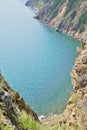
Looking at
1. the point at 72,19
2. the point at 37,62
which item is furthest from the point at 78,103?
the point at 72,19

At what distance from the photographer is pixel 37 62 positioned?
Answer: 10588 centimetres

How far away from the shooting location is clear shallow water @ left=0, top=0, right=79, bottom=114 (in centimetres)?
7419

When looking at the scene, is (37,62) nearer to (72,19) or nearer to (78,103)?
(78,103)

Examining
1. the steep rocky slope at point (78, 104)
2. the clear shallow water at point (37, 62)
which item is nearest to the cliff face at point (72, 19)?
the clear shallow water at point (37, 62)

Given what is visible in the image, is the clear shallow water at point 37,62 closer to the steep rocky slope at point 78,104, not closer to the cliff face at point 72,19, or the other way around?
the cliff face at point 72,19

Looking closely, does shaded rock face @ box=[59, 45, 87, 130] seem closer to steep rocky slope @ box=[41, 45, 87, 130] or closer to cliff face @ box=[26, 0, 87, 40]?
steep rocky slope @ box=[41, 45, 87, 130]

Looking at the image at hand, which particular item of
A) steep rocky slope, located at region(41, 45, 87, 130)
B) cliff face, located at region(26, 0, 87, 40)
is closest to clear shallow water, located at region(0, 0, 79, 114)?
cliff face, located at region(26, 0, 87, 40)

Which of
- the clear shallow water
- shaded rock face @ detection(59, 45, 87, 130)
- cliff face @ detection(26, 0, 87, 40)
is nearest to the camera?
shaded rock face @ detection(59, 45, 87, 130)

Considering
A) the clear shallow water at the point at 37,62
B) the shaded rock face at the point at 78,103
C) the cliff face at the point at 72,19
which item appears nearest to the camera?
the shaded rock face at the point at 78,103

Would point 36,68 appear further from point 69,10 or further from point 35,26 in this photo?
point 69,10

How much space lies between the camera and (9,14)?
619ft

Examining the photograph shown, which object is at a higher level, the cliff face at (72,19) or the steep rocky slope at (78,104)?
the steep rocky slope at (78,104)

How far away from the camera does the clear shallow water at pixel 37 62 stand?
7419cm

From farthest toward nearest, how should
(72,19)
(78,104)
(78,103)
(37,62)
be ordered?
(72,19), (37,62), (78,103), (78,104)
